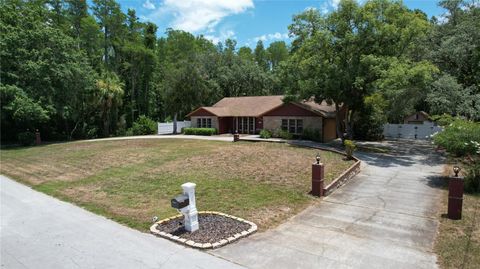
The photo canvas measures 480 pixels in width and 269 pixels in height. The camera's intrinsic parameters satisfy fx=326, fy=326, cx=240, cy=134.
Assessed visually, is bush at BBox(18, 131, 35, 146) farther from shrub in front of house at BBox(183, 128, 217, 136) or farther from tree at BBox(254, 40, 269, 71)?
tree at BBox(254, 40, 269, 71)

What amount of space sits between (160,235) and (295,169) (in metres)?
8.14

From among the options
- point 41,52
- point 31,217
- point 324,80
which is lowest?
point 31,217

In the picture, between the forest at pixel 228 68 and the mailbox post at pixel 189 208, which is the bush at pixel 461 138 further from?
the mailbox post at pixel 189 208

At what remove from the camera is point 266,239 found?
7.08 meters

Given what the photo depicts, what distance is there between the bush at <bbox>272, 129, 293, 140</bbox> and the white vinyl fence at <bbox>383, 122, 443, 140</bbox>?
11.1 meters

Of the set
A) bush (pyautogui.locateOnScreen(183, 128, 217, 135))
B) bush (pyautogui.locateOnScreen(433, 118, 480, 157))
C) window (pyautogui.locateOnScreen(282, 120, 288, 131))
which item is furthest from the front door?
bush (pyautogui.locateOnScreen(433, 118, 480, 157))

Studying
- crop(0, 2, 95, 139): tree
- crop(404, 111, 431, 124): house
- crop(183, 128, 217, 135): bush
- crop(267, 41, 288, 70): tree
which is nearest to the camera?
crop(0, 2, 95, 139): tree

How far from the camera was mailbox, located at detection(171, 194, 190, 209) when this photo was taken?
281 inches

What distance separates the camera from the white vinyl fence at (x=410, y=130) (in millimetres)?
29062

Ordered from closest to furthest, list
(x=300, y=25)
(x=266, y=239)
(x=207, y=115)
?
1. (x=266, y=239)
2. (x=300, y=25)
3. (x=207, y=115)

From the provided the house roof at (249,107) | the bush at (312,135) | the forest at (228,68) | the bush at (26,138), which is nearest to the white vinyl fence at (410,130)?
the forest at (228,68)

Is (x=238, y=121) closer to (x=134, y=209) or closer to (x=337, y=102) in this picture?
(x=337, y=102)

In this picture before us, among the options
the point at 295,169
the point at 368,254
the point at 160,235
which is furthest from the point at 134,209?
the point at 295,169

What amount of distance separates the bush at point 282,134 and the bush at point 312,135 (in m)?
1.16
